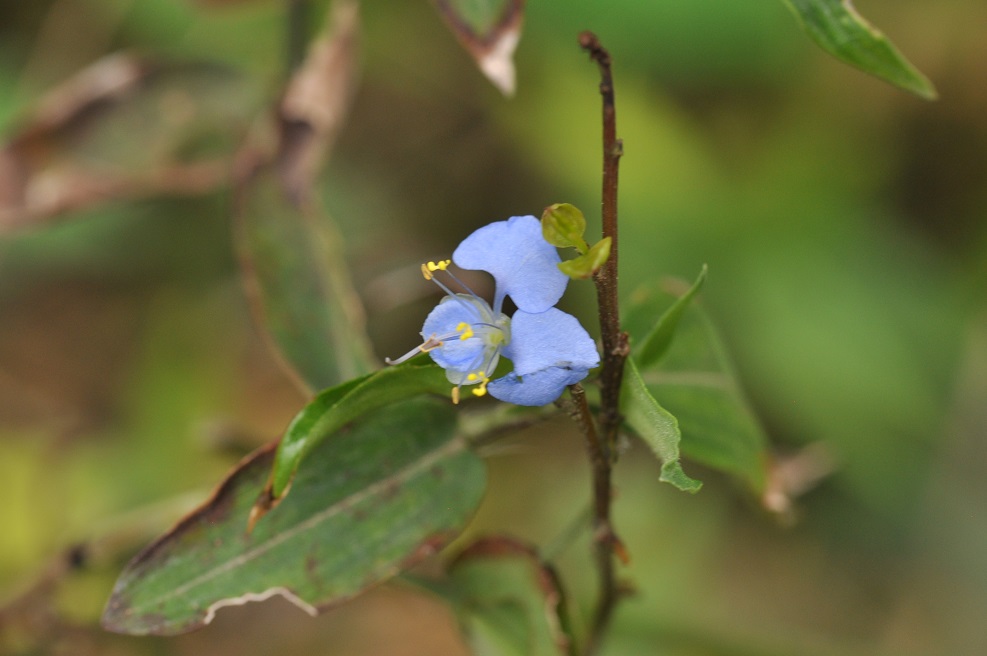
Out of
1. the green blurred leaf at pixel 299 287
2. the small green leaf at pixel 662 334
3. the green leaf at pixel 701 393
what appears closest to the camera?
the small green leaf at pixel 662 334

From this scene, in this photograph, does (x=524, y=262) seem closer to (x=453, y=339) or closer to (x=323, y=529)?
(x=453, y=339)

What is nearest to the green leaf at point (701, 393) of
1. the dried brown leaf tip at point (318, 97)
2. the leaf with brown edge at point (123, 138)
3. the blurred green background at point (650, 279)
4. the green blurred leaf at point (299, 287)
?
the green blurred leaf at point (299, 287)

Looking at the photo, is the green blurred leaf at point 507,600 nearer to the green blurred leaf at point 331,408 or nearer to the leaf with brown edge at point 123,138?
the green blurred leaf at point 331,408

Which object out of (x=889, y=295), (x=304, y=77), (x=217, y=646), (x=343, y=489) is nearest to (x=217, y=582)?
(x=343, y=489)

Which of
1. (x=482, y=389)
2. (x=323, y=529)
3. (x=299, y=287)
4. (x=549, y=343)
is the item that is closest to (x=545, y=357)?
(x=549, y=343)

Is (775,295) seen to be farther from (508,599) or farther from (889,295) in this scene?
(508,599)

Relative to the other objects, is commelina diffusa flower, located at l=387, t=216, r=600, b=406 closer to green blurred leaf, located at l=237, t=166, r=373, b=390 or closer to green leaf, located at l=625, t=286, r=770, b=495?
green leaf, located at l=625, t=286, r=770, b=495
